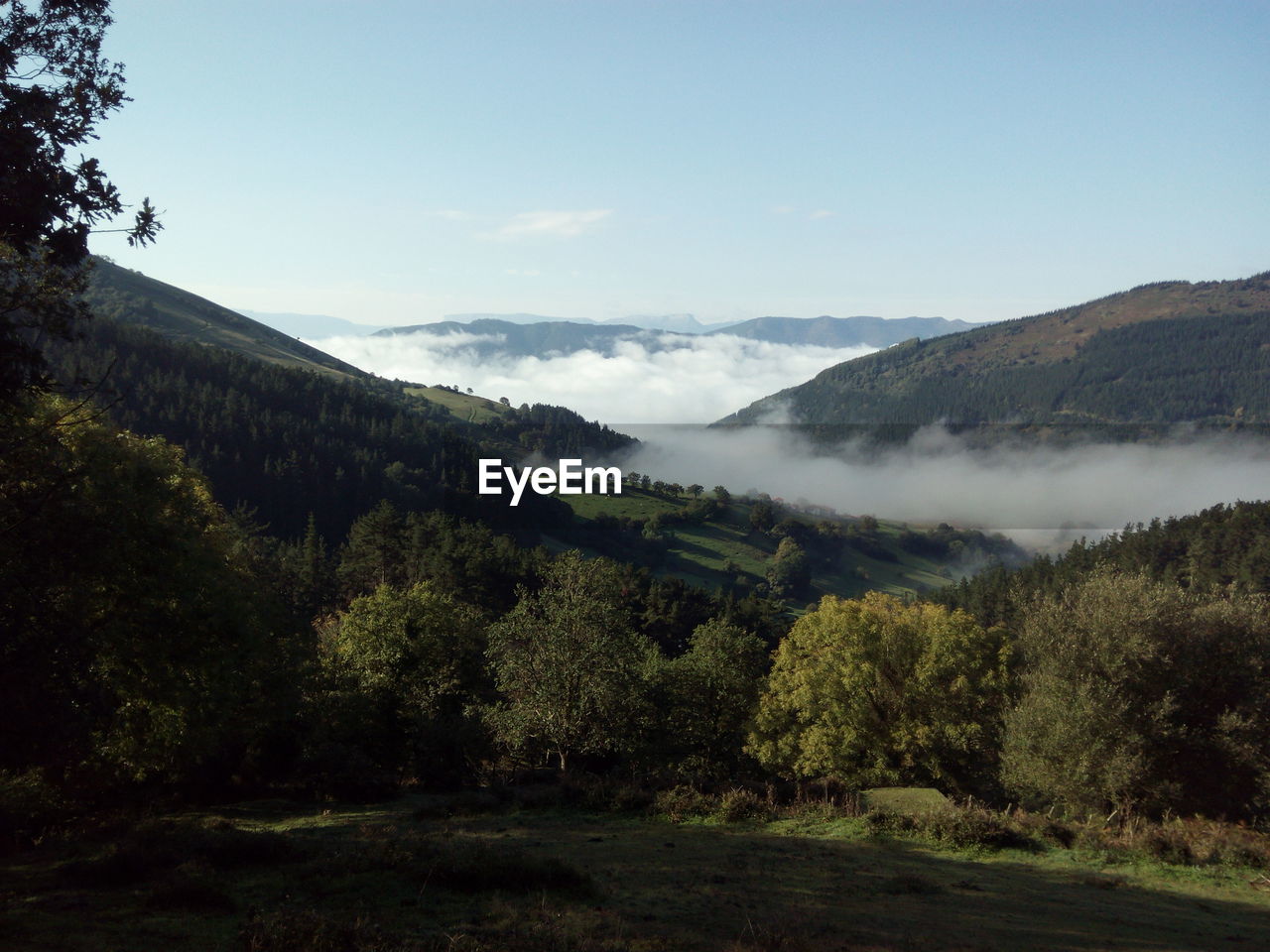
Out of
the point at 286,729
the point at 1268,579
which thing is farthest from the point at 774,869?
the point at 1268,579

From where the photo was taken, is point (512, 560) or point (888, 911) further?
point (512, 560)

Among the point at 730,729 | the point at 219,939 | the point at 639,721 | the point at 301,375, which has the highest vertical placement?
the point at 301,375

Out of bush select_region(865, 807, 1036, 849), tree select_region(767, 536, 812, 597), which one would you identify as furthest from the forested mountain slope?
bush select_region(865, 807, 1036, 849)

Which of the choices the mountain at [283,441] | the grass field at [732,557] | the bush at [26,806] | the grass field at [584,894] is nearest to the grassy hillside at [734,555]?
the grass field at [732,557]

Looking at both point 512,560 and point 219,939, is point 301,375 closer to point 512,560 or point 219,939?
point 512,560

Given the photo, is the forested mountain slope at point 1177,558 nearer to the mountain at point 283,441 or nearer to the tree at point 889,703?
the tree at point 889,703

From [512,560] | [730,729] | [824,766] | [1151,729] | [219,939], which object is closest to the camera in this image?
[219,939]
